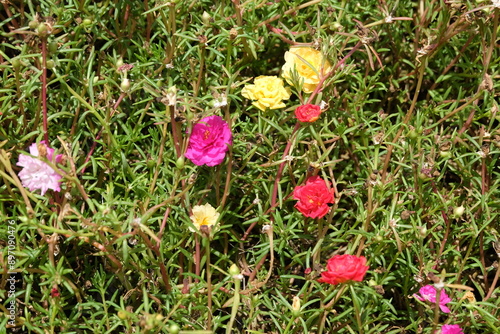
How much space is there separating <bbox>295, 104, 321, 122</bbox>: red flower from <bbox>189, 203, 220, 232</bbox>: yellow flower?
44 cm

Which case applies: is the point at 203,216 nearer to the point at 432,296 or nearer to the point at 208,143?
the point at 208,143

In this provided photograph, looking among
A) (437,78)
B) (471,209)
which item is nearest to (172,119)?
(471,209)

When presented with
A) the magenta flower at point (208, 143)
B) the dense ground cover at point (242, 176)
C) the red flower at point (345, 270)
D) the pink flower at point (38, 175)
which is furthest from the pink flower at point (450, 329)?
the pink flower at point (38, 175)

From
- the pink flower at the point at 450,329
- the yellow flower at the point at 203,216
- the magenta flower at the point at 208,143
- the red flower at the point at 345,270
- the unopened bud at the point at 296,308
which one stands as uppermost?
the magenta flower at the point at 208,143

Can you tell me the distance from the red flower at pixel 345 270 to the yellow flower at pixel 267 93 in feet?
1.96

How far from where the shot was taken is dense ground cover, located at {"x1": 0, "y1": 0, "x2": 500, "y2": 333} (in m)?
1.85

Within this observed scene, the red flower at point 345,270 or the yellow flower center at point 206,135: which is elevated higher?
the yellow flower center at point 206,135

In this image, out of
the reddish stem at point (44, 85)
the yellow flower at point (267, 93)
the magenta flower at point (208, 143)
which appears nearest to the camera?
the reddish stem at point (44, 85)

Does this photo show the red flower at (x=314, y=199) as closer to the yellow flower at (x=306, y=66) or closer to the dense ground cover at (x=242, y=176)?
the dense ground cover at (x=242, y=176)

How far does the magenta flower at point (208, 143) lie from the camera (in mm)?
1823

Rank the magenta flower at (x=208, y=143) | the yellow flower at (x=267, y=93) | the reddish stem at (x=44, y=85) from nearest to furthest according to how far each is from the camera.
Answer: the reddish stem at (x=44, y=85), the magenta flower at (x=208, y=143), the yellow flower at (x=267, y=93)

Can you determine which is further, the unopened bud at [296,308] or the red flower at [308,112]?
the red flower at [308,112]

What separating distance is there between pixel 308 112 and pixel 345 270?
56 centimetres

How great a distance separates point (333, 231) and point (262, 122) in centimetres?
52
